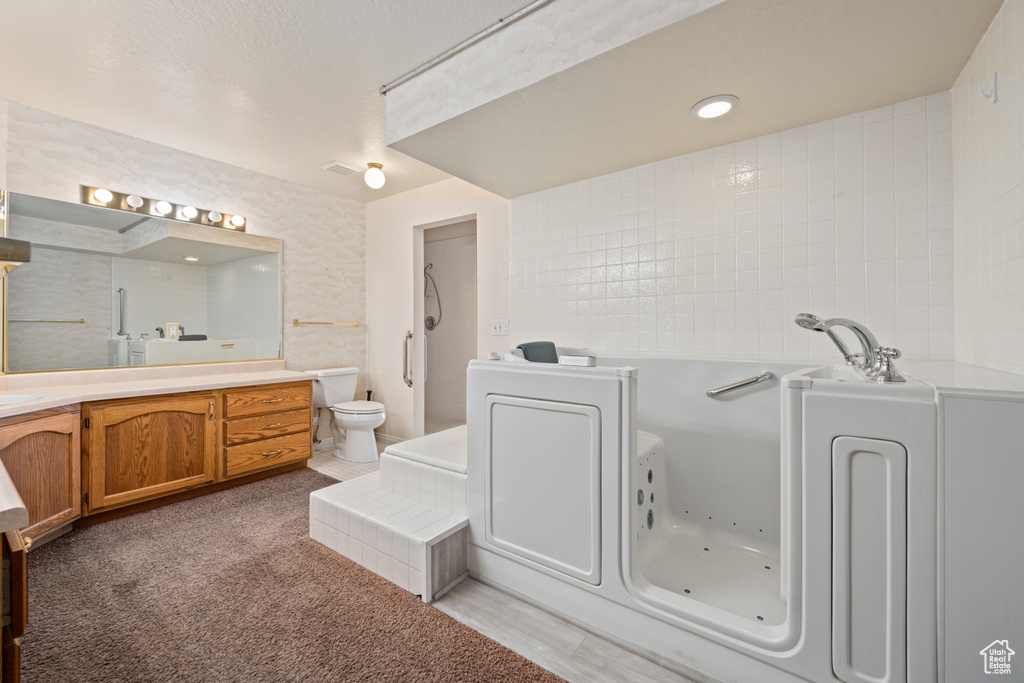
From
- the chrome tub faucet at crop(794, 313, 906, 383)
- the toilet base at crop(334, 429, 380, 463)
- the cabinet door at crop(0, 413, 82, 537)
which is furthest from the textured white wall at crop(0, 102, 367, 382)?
the chrome tub faucet at crop(794, 313, 906, 383)

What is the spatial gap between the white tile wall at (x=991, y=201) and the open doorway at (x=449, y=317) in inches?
151

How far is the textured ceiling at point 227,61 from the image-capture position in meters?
1.70

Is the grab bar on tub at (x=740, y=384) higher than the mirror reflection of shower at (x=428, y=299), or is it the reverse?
the mirror reflection of shower at (x=428, y=299)

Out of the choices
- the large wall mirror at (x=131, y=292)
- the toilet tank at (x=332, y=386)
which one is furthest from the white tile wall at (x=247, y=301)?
the toilet tank at (x=332, y=386)

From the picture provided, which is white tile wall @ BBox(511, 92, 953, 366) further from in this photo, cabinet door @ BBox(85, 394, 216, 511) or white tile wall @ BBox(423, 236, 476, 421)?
cabinet door @ BBox(85, 394, 216, 511)

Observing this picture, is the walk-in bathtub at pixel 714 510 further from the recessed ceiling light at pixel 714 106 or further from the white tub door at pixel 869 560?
the recessed ceiling light at pixel 714 106

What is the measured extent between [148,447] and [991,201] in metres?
3.87

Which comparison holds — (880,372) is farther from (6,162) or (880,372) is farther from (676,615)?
(6,162)

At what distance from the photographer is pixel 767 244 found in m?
2.07

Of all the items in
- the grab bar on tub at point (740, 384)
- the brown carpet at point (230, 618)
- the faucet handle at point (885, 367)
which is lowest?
the brown carpet at point (230, 618)

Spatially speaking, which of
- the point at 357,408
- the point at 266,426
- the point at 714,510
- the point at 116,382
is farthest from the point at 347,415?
the point at 714,510

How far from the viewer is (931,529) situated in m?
0.90

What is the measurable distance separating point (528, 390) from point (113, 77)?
2.57 meters

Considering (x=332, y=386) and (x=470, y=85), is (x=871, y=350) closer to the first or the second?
(x=470, y=85)
